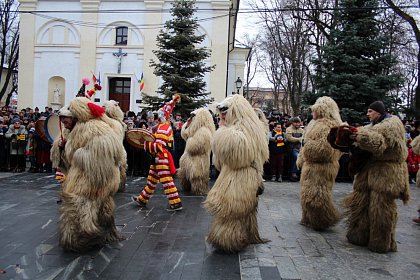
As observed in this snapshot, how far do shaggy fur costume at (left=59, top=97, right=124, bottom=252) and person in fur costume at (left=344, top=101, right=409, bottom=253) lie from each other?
134 inches

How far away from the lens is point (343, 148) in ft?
17.9

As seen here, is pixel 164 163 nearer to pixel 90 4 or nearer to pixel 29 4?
pixel 90 4

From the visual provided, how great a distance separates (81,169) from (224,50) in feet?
76.4

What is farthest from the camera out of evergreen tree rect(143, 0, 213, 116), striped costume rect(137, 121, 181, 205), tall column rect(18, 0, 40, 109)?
tall column rect(18, 0, 40, 109)

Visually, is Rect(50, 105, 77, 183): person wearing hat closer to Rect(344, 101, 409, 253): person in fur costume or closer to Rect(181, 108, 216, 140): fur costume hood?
Rect(181, 108, 216, 140): fur costume hood

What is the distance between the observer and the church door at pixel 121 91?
28734 mm

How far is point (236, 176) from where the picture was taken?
5145 mm

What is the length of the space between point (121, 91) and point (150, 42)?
4416 millimetres

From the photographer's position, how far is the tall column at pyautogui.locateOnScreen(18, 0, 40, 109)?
93.0ft

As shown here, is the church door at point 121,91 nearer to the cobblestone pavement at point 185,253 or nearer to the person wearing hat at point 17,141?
the person wearing hat at point 17,141

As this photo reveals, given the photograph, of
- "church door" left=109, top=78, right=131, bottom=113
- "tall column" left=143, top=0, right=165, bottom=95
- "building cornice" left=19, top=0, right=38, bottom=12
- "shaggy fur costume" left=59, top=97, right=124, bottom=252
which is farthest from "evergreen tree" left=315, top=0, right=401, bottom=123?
"building cornice" left=19, top=0, right=38, bottom=12

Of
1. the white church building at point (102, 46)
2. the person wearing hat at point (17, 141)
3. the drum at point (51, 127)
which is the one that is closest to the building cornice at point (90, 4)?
the white church building at point (102, 46)

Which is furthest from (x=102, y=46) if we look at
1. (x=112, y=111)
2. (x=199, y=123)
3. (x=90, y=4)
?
(x=199, y=123)

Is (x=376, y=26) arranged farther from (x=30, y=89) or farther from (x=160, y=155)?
(x=30, y=89)
